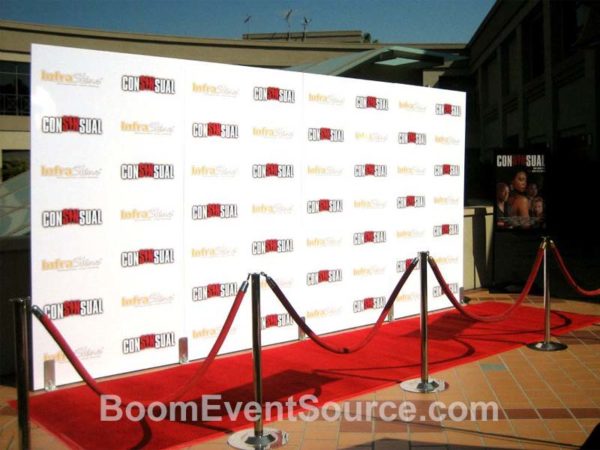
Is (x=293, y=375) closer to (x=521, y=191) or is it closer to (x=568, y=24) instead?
(x=521, y=191)

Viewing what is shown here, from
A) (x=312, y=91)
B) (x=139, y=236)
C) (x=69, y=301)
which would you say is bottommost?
(x=69, y=301)

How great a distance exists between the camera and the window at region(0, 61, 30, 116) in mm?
33531

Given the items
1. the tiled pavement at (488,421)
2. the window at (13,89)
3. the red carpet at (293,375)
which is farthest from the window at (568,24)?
the window at (13,89)

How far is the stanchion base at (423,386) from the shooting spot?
5.48 metres

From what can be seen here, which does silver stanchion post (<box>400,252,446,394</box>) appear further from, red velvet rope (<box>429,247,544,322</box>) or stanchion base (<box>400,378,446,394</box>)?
red velvet rope (<box>429,247,544,322</box>)

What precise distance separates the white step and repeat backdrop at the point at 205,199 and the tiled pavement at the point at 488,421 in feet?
4.35

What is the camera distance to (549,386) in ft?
18.3

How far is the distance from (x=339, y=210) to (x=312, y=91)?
1.40m

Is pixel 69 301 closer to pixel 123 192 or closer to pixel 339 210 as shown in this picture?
pixel 123 192

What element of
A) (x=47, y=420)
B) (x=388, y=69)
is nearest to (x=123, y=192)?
(x=47, y=420)

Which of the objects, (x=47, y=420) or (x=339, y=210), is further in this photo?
(x=339, y=210)

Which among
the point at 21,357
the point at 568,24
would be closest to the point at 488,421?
the point at 21,357

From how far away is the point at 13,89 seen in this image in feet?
110

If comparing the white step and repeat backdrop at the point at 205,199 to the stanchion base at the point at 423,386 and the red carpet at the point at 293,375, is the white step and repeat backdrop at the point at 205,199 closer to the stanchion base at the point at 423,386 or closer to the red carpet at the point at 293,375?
the red carpet at the point at 293,375
